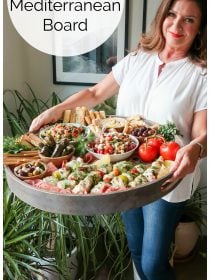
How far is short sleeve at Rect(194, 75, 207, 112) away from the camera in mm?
686

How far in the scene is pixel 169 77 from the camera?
720 mm

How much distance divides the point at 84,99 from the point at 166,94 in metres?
0.17

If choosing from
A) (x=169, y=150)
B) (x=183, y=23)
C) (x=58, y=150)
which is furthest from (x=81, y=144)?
(x=183, y=23)

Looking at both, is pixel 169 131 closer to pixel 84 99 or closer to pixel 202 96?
pixel 202 96

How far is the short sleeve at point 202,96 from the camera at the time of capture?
0.69 m

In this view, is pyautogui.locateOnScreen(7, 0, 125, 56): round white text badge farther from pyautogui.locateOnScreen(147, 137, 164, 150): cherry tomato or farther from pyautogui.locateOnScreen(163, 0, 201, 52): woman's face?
pyautogui.locateOnScreen(147, 137, 164, 150): cherry tomato

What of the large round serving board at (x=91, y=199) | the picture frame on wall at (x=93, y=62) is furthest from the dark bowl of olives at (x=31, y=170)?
the picture frame on wall at (x=93, y=62)

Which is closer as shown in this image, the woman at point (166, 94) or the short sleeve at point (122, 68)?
the woman at point (166, 94)

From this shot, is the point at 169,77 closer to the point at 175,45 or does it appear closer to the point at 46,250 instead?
the point at 175,45

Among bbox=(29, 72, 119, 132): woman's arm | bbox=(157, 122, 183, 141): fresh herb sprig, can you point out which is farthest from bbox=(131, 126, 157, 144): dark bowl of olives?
bbox=(29, 72, 119, 132): woman's arm

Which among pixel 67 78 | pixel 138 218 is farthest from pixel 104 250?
pixel 67 78

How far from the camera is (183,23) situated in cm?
67

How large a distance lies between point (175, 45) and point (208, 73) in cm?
8

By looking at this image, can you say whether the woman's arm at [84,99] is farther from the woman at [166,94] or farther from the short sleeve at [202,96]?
the short sleeve at [202,96]
